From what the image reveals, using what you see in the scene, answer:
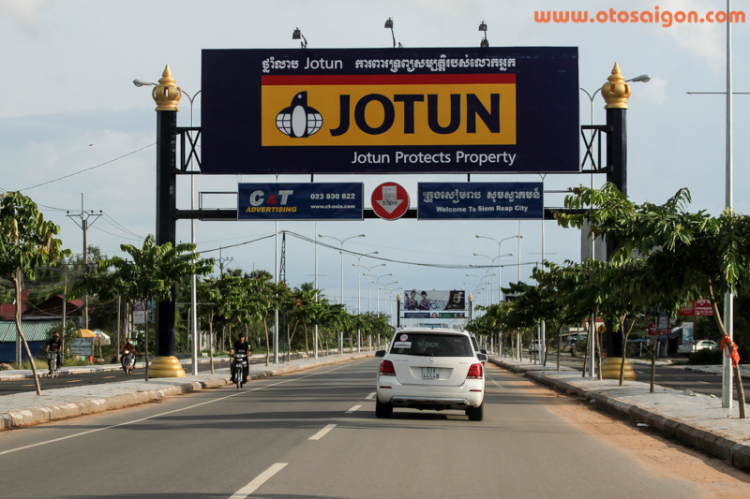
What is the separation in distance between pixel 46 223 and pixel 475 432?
35.5ft

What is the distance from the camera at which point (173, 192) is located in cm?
2656

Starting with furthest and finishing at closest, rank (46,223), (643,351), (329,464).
→ 1. (643,351)
2. (46,223)
3. (329,464)

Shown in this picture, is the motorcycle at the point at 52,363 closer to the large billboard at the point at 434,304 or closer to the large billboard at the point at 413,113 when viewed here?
the large billboard at the point at 413,113

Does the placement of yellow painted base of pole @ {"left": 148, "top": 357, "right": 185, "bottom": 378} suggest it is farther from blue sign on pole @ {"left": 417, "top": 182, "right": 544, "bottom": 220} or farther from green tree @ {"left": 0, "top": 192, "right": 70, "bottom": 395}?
blue sign on pole @ {"left": 417, "top": 182, "right": 544, "bottom": 220}

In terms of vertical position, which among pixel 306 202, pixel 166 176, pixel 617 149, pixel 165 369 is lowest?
pixel 165 369

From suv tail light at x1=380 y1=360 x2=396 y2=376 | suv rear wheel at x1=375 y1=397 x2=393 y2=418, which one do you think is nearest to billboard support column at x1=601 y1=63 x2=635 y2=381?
suv rear wheel at x1=375 y1=397 x2=393 y2=418

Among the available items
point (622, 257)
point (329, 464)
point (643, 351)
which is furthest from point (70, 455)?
point (643, 351)

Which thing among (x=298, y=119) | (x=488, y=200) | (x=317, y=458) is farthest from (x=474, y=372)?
(x=298, y=119)

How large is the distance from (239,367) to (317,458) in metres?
17.5

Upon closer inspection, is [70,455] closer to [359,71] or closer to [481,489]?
[481,489]

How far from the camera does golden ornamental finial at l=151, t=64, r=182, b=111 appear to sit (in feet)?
88.3

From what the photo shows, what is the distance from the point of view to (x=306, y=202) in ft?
85.1

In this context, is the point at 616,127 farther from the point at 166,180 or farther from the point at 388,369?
the point at 388,369

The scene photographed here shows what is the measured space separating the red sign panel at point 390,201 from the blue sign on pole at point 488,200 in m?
0.78
